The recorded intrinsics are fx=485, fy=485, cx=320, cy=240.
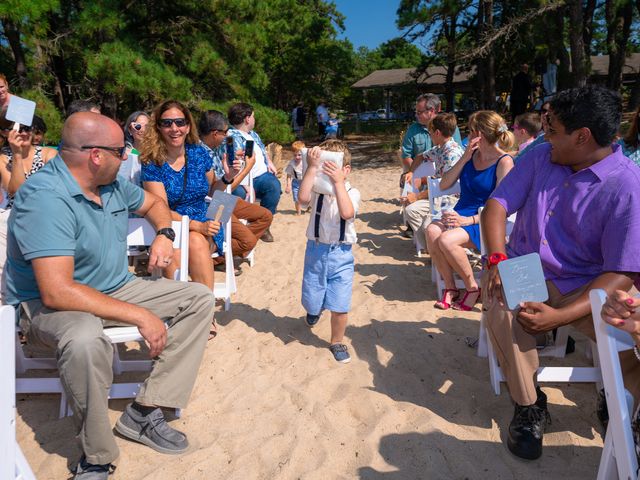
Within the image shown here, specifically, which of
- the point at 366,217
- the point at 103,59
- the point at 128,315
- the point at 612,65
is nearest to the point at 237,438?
the point at 128,315

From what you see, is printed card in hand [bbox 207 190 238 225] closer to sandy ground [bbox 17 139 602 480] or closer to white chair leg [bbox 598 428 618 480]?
sandy ground [bbox 17 139 602 480]

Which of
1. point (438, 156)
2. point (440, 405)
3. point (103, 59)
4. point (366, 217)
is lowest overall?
point (440, 405)

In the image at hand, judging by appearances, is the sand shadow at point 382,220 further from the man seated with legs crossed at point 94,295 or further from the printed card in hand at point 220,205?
the man seated with legs crossed at point 94,295

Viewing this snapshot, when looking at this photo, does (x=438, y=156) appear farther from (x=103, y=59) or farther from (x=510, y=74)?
(x=510, y=74)

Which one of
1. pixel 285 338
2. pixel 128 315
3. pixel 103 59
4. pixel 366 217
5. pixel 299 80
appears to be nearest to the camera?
pixel 128 315

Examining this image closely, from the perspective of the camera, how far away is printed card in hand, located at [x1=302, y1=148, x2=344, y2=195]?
299cm

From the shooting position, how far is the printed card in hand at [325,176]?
118 inches

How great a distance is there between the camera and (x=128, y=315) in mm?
2328

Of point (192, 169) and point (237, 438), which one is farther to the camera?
point (192, 169)

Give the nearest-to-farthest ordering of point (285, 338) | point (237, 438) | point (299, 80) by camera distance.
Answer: point (237, 438)
point (285, 338)
point (299, 80)

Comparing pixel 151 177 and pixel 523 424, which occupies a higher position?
pixel 151 177

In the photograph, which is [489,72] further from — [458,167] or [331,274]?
[331,274]

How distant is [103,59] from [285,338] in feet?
21.5

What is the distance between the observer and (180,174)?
379cm
